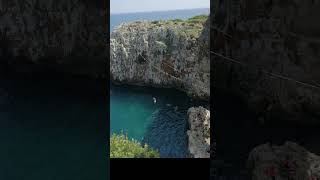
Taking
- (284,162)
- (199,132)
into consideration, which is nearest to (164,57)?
(199,132)

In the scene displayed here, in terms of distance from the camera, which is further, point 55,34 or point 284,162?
point 55,34

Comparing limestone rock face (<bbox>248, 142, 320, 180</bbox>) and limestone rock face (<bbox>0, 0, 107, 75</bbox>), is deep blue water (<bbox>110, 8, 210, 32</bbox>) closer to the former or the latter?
limestone rock face (<bbox>0, 0, 107, 75</bbox>)

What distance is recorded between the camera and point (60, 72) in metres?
5.95

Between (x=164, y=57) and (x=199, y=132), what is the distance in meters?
9.78

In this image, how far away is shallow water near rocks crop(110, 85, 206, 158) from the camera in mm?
28094

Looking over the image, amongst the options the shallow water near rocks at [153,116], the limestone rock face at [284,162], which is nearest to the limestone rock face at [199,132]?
the shallow water near rocks at [153,116]

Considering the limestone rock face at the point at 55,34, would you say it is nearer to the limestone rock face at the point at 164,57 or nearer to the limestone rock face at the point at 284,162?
the limestone rock face at the point at 284,162

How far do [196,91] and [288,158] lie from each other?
26869mm

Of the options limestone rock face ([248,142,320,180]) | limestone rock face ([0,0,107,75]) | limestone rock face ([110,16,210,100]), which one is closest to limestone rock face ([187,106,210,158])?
limestone rock face ([110,16,210,100])

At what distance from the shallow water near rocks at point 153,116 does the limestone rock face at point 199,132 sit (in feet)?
2.60

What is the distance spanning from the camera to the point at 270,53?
16.2 feet

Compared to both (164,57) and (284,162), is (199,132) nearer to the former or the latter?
(164,57)

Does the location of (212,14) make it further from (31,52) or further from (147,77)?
(147,77)

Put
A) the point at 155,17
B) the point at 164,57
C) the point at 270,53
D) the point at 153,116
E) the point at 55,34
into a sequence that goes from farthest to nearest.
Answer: the point at 155,17
the point at 164,57
the point at 153,116
the point at 55,34
the point at 270,53
